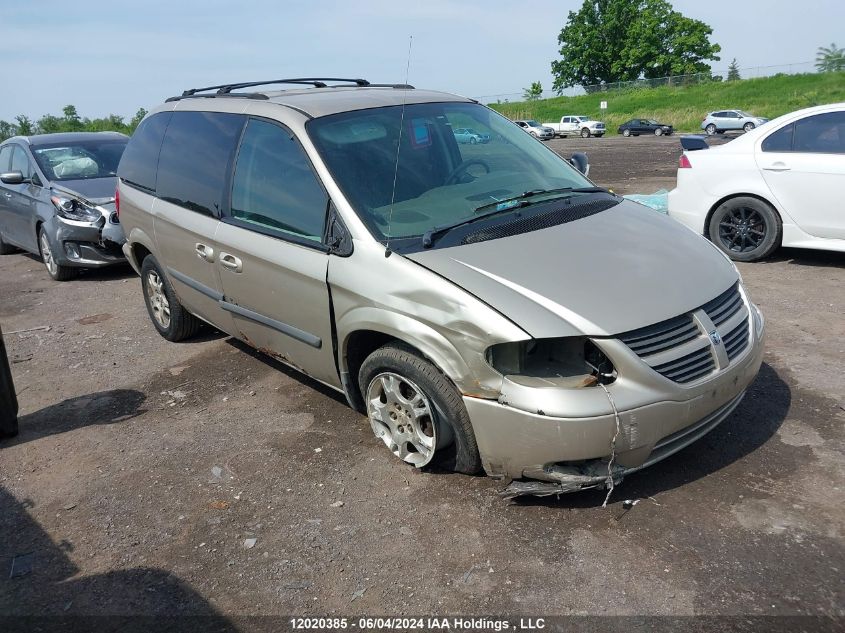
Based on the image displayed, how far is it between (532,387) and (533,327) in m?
0.26

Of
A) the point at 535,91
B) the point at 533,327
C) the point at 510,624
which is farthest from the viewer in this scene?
the point at 535,91

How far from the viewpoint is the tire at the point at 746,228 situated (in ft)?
24.0

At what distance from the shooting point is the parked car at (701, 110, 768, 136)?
140 ft

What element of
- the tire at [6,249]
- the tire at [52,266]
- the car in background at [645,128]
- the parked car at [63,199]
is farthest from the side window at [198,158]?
the car in background at [645,128]

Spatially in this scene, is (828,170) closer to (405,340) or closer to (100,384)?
(405,340)

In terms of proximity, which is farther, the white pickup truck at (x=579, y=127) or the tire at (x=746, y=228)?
the white pickup truck at (x=579, y=127)

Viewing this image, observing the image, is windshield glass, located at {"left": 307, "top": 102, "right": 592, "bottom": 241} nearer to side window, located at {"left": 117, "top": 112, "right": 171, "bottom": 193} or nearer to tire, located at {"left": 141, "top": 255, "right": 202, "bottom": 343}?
side window, located at {"left": 117, "top": 112, "right": 171, "bottom": 193}

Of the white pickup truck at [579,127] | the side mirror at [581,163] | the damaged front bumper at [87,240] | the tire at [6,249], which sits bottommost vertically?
the white pickup truck at [579,127]

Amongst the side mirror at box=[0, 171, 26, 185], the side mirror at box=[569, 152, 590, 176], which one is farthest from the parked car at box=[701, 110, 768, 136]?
the side mirror at box=[569, 152, 590, 176]

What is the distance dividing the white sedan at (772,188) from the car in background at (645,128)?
41879 mm

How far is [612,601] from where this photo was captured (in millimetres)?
2824

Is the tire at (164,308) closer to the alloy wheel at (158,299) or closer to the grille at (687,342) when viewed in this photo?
the alloy wheel at (158,299)

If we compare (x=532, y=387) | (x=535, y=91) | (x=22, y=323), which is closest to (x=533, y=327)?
(x=532, y=387)

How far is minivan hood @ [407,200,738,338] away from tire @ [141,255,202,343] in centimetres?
309
